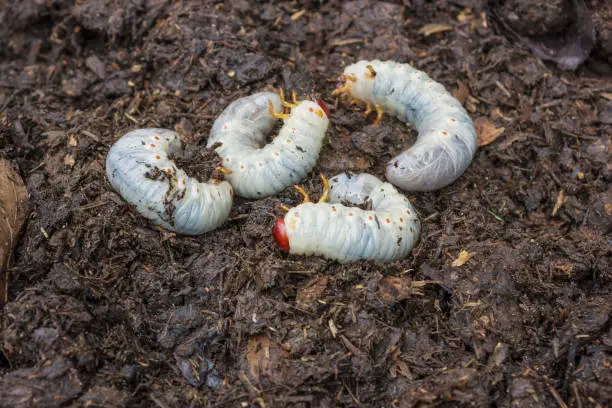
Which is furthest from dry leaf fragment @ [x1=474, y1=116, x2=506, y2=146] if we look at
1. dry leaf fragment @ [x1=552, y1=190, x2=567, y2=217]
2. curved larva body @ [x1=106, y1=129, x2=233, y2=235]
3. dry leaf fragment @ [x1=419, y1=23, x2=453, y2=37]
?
curved larva body @ [x1=106, y1=129, x2=233, y2=235]

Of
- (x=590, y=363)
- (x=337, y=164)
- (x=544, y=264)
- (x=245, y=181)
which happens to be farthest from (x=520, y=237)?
(x=245, y=181)

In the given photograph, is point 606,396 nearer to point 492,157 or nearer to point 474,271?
point 474,271

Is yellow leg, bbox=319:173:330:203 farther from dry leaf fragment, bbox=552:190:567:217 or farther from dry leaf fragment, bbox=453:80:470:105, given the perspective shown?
dry leaf fragment, bbox=552:190:567:217

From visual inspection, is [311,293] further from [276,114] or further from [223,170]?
[276,114]

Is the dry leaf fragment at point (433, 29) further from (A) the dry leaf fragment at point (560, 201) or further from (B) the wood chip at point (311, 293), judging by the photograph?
(B) the wood chip at point (311, 293)

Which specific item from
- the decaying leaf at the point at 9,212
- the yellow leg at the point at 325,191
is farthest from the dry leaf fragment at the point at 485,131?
the decaying leaf at the point at 9,212

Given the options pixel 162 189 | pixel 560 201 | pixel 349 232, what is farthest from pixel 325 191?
pixel 560 201
